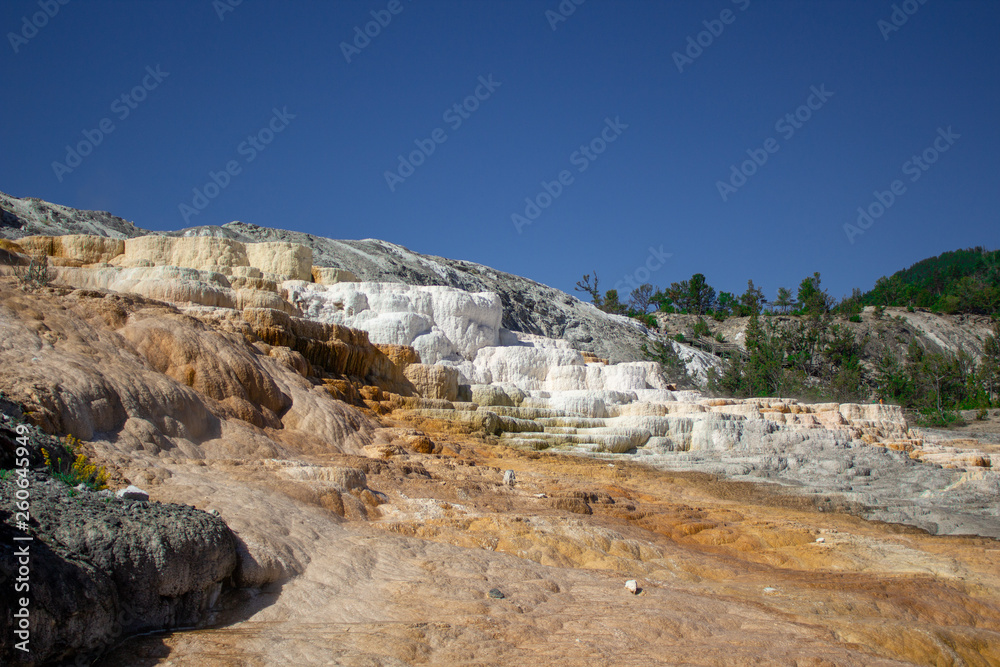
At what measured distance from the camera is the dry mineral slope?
4488mm

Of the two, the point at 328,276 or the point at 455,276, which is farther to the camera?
the point at 455,276

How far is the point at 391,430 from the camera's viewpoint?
11688 mm

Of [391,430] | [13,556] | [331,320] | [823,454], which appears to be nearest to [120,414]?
[13,556]

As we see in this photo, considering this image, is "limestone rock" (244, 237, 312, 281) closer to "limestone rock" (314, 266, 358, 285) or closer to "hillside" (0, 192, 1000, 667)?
"limestone rock" (314, 266, 358, 285)

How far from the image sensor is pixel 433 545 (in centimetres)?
622

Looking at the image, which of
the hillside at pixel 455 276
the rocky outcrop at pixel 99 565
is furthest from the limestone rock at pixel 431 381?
the hillside at pixel 455 276

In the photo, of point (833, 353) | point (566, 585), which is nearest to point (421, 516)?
point (566, 585)

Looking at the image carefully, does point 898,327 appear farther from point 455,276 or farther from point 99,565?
point 99,565

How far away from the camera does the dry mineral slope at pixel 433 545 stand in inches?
177

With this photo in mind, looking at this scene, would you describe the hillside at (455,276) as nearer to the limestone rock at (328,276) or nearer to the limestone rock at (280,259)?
the limestone rock at (328,276)

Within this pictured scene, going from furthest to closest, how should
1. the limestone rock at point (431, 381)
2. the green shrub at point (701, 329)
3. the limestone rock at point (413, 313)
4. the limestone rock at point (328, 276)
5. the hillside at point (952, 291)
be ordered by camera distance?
1. the hillside at point (952, 291)
2. the green shrub at point (701, 329)
3. the limestone rock at point (328, 276)
4. the limestone rock at point (413, 313)
5. the limestone rock at point (431, 381)

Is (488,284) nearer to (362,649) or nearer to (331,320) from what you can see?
(331,320)

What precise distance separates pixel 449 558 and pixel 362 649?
1.96 meters

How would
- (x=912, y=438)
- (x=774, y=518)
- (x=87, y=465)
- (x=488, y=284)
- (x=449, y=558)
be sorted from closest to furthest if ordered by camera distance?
(x=87, y=465)
(x=449, y=558)
(x=774, y=518)
(x=912, y=438)
(x=488, y=284)
